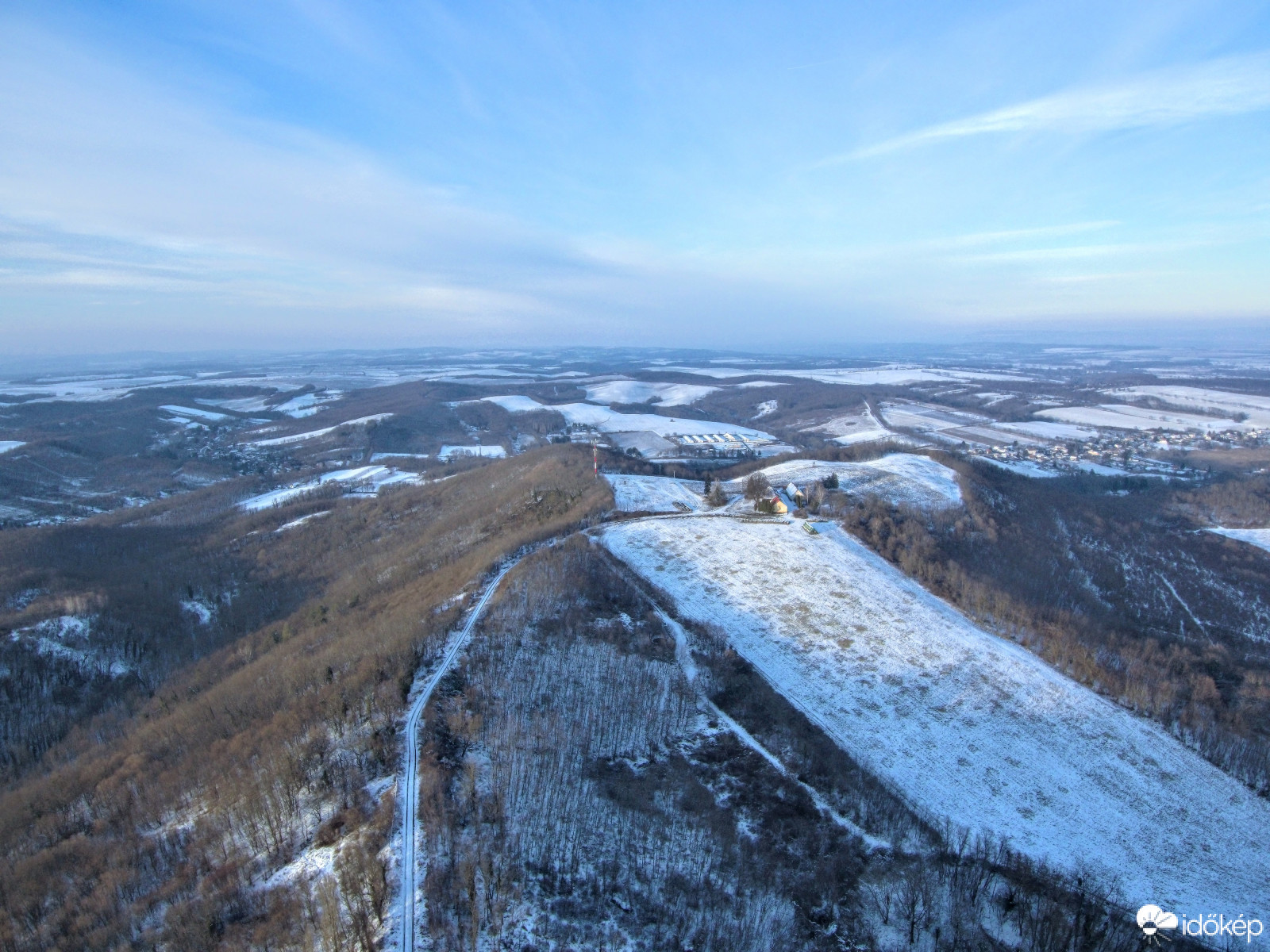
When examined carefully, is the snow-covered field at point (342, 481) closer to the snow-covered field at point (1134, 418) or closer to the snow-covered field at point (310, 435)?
the snow-covered field at point (310, 435)

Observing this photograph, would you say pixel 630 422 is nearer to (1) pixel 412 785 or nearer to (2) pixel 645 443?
(2) pixel 645 443

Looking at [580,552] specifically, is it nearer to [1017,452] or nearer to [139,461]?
[1017,452]

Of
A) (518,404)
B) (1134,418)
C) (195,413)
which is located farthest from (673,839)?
(195,413)

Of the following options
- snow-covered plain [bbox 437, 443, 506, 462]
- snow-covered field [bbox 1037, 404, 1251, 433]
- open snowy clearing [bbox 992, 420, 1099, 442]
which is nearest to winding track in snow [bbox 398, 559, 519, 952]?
snow-covered plain [bbox 437, 443, 506, 462]

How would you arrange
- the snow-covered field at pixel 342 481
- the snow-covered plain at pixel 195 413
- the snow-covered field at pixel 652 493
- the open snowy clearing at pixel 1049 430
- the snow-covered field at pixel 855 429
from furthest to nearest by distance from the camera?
the snow-covered plain at pixel 195 413, the open snowy clearing at pixel 1049 430, the snow-covered field at pixel 855 429, the snow-covered field at pixel 342 481, the snow-covered field at pixel 652 493

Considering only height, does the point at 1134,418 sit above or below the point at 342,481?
above

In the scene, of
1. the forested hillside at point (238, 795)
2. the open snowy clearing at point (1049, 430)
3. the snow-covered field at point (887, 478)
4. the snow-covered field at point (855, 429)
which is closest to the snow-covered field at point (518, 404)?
the snow-covered field at point (855, 429)

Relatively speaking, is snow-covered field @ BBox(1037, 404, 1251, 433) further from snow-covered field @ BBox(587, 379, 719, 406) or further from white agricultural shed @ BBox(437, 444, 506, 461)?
white agricultural shed @ BBox(437, 444, 506, 461)
